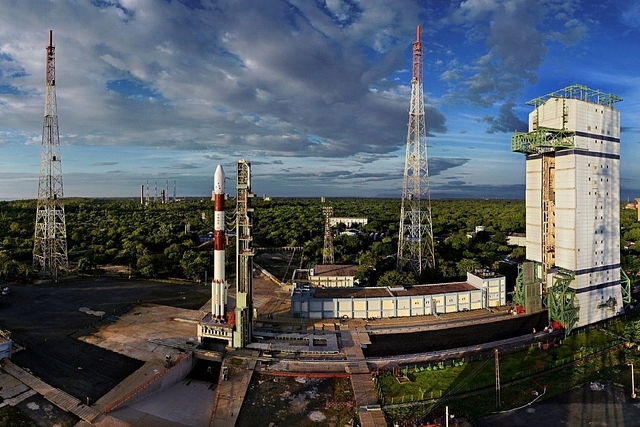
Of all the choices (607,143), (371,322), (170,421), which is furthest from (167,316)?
(607,143)

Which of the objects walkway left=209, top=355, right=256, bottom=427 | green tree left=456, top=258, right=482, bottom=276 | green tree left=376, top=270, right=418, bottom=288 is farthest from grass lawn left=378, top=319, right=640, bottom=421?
green tree left=456, top=258, right=482, bottom=276

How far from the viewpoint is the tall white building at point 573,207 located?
3928cm

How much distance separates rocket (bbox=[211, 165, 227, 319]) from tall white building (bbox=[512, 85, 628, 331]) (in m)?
30.1

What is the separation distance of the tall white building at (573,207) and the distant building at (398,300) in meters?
3.41

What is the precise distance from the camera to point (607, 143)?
136ft

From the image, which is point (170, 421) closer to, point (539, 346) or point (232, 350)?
point (232, 350)

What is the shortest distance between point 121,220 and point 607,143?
112655 millimetres

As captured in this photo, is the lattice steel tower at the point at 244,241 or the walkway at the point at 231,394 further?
the lattice steel tower at the point at 244,241

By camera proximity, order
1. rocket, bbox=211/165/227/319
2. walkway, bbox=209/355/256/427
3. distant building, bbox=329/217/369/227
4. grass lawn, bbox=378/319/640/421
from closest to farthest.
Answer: walkway, bbox=209/355/256/427
grass lawn, bbox=378/319/640/421
rocket, bbox=211/165/227/319
distant building, bbox=329/217/369/227

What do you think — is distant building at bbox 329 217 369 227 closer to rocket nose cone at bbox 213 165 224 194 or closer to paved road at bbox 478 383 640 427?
rocket nose cone at bbox 213 165 224 194

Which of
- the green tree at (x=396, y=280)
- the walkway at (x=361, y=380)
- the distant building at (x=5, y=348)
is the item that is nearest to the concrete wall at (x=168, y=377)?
the walkway at (x=361, y=380)

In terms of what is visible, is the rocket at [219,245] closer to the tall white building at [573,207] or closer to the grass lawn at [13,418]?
the grass lawn at [13,418]

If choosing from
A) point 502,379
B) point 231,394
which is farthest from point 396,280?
point 231,394

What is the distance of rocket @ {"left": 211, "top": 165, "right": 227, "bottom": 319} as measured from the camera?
34.8 m
